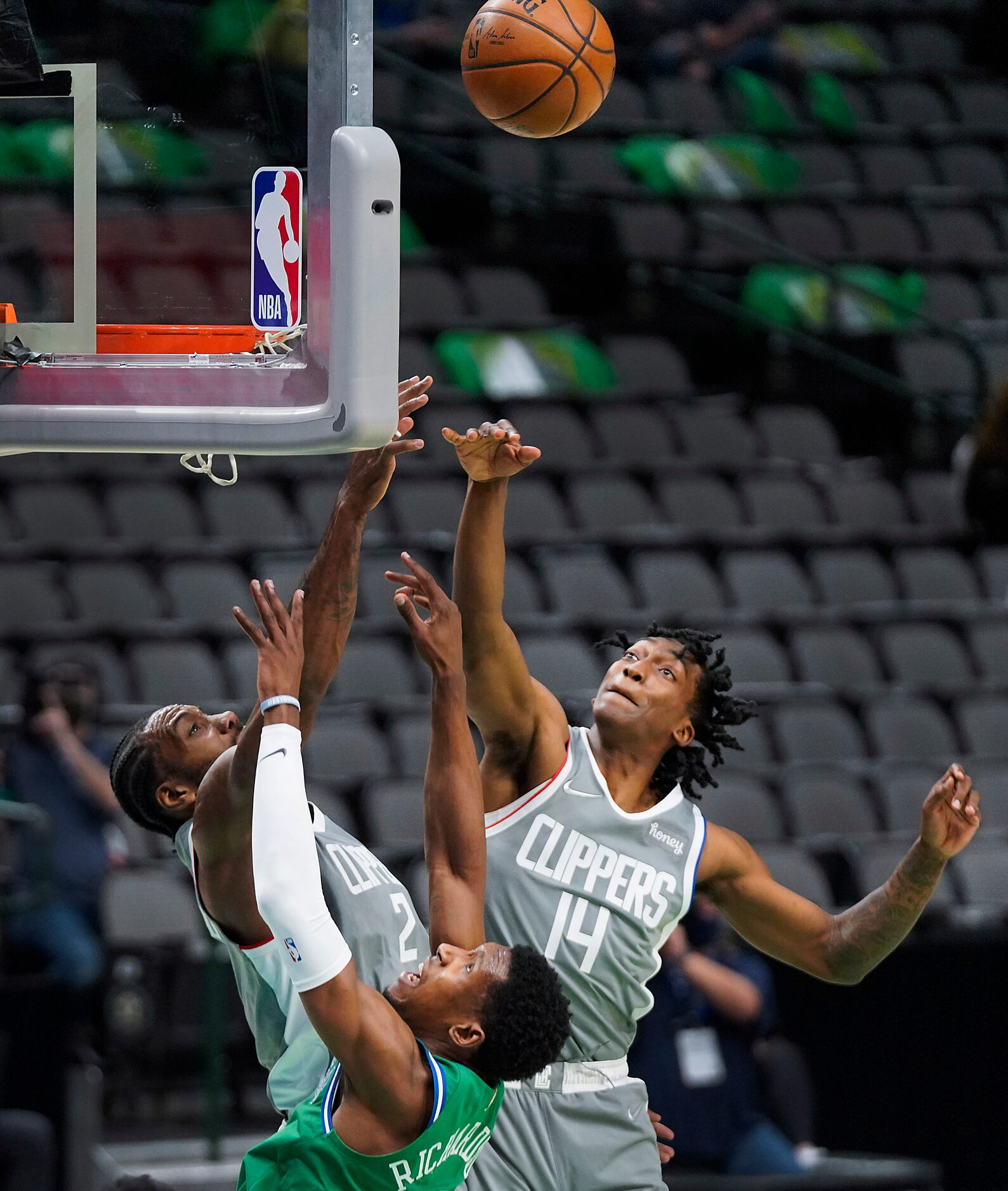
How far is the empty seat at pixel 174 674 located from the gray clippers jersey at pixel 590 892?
11.8ft

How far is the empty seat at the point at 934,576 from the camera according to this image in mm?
9258

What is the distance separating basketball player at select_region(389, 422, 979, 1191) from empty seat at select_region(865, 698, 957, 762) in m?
4.25

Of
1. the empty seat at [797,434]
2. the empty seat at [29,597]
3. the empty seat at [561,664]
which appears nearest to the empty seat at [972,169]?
the empty seat at [797,434]

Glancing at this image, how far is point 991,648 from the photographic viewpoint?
9062 mm

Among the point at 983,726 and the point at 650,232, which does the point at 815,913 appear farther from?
the point at 650,232

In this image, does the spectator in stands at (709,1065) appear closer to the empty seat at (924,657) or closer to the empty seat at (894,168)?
the empty seat at (924,657)

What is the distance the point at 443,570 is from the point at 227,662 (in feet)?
3.54

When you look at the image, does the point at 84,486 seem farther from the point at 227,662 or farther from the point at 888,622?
the point at 888,622

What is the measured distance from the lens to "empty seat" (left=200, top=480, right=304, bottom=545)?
848cm

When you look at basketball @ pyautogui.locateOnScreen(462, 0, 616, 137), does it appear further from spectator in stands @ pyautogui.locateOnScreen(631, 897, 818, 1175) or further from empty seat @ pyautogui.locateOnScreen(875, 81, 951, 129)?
empty seat @ pyautogui.locateOnScreen(875, 81, 951, 129)

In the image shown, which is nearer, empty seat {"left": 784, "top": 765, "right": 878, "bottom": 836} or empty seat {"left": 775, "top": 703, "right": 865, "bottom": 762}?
empty seat {"left": 784, "top": 765, "right": 878, "bottom": 836}

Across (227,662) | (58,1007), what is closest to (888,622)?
(227,662)

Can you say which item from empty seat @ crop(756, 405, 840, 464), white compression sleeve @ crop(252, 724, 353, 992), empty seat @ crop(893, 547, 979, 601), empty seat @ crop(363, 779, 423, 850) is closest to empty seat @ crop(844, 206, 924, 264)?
empty seat @ crop(756, 405, 840, 464)

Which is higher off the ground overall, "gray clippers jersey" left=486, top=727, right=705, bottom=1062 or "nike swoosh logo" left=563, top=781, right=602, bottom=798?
"nike swoosh logo" left=563, top=781, right=602, bottom=798
